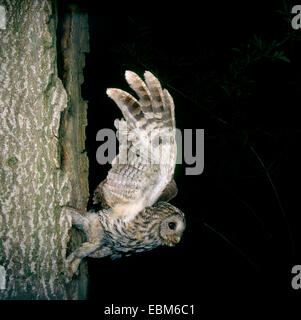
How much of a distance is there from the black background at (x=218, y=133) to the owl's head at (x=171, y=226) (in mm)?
657

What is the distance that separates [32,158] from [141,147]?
44cm

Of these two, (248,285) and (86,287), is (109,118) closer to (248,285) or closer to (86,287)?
(86,287)

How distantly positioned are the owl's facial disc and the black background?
0.66 meters

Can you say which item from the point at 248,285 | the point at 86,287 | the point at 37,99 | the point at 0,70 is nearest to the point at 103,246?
the point at 86,287

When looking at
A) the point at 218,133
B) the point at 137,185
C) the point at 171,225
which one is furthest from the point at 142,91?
the point at 218,133

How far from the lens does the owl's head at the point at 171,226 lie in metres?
1.34

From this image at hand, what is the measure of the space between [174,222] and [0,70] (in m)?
0.98

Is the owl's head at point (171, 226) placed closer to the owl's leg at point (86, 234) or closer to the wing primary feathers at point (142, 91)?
the owl's leg at point (86, 234)

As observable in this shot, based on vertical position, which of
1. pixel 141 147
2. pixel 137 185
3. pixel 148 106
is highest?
pixel 148 106

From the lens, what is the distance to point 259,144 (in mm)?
2145

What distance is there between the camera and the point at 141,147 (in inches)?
47.0

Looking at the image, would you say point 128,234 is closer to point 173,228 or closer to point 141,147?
point 173,228

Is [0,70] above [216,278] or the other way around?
above
